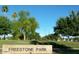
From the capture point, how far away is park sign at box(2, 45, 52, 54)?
9188mm

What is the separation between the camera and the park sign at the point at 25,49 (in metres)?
9.19

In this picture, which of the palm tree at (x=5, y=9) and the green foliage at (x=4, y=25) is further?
the green foliage at (x=4, y=25)

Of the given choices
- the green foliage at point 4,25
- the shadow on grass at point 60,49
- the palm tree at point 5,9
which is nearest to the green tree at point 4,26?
the green foliage at point 4,25

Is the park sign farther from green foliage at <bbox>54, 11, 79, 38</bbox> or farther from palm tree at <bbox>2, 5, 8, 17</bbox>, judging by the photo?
palm tree at <bbox>2, 5, 8, 17</bbox>

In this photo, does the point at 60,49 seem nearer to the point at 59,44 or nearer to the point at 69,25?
the point at 59,44

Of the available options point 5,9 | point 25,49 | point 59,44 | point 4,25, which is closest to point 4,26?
point 4,25

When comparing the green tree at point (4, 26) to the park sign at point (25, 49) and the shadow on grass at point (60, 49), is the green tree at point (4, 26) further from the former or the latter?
the shadow on grass at point (60, 49)

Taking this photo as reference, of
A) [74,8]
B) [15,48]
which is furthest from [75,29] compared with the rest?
[15,48]

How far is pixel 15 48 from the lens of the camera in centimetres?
920

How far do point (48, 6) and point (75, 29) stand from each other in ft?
2.01

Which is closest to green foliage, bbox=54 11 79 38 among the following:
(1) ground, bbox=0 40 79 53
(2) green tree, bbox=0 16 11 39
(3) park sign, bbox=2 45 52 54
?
(1) ground, bbox=0 40 79 53
